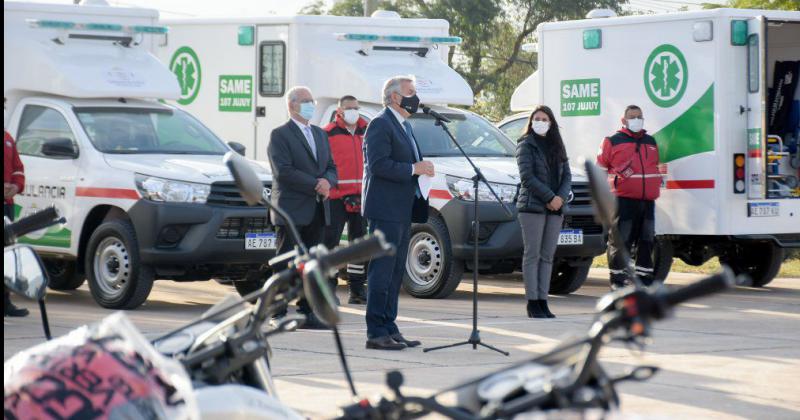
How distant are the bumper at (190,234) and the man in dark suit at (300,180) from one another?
1093mm

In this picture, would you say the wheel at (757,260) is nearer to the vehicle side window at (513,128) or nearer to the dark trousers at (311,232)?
the vehicle side window at (513,128)

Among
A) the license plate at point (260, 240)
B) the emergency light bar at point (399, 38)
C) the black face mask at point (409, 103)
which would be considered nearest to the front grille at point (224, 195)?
the license plate at point (260, 240)

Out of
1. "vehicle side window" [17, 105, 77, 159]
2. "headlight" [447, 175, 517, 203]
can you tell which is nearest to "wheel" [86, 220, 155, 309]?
"vehicle side window" [17, 105, 77, 159]

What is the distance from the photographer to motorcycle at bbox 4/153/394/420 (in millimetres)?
2988

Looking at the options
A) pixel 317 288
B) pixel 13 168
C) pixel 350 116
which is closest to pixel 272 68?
pixel 350 116

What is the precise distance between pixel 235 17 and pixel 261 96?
1037mm

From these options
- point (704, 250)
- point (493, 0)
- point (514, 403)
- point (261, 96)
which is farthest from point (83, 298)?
point (493, 0)

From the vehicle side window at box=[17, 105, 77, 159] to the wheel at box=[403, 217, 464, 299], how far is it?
10.4 feet

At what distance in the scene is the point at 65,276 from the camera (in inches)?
531

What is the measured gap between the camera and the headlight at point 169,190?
38.9 feet

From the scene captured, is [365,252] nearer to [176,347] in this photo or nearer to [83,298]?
[176,347]

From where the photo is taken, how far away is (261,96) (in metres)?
15.4

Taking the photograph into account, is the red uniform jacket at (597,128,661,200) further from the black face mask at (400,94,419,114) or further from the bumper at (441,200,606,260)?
the black face mask at (400,94,419,114)

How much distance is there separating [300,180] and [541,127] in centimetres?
200
